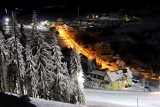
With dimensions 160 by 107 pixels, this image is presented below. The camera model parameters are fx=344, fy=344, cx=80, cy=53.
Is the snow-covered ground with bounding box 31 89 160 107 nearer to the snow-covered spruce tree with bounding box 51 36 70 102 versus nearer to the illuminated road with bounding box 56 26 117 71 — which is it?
the snow-covered spruce tree with bounding box 51 36 70 102

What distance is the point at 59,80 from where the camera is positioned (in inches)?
1881

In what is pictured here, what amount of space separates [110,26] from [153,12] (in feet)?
117

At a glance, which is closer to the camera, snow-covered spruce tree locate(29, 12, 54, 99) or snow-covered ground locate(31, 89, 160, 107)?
snow-covered spruce tree locate(29, 12, 54, 99)

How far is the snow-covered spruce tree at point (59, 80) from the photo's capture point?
46156 mm

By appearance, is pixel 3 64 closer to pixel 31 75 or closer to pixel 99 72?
pixel 31 75

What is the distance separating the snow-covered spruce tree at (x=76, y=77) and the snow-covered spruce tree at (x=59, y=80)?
1.12 m

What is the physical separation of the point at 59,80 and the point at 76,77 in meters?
2.98

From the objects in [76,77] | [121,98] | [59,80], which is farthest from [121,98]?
[59,80]

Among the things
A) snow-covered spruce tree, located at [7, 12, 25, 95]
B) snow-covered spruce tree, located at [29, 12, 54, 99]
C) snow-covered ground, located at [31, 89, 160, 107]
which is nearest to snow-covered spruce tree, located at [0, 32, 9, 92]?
snow-covered spruce tree, located at [7, 12, 25, 95]

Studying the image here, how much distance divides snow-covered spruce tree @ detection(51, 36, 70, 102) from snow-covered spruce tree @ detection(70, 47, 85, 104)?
44.1 inches

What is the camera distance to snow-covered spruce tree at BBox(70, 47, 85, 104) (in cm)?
4903

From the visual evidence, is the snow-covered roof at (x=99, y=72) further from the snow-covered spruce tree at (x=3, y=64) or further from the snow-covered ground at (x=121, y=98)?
the snow-covered spruce tree at (x=3, y=64)

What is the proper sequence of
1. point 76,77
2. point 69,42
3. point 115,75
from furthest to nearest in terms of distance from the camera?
1. point 69,42
2. point 115,75
3. point 76,77

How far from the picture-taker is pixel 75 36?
5285 inches
